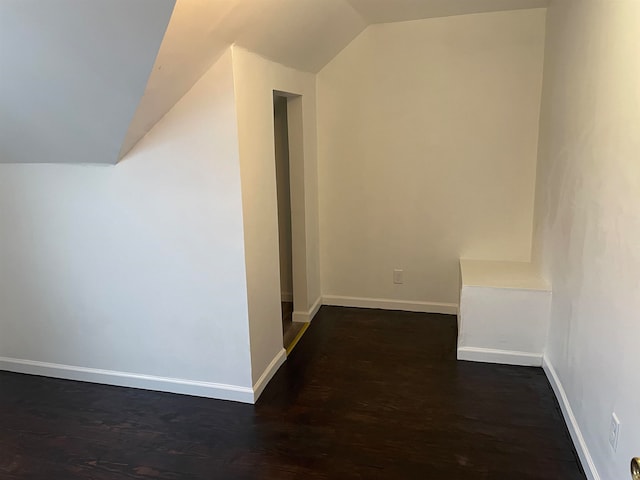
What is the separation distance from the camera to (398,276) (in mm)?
3926

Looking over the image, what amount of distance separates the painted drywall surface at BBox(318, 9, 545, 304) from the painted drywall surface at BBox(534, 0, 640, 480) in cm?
49

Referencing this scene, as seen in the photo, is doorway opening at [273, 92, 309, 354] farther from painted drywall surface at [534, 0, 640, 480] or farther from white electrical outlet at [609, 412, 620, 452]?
white electrical outlet at [609, 412, 620, 452]

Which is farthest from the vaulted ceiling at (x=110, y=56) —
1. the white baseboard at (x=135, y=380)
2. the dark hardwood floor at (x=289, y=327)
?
the dark hardwood floor at (x=289, y=327)

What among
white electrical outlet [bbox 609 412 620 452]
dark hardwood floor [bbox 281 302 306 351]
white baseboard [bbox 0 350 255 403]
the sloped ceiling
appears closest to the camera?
white electrical outlet [bbox 609 412 620 452]

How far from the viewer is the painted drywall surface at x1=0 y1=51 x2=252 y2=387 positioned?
95.2 inches

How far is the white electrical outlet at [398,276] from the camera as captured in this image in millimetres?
3914

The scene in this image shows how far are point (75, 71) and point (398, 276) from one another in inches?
110

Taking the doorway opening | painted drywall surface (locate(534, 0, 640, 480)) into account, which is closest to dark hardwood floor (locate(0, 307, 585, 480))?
painted drywall surface (locate(534, 0, 640, 480))

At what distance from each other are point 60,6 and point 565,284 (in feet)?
8.52

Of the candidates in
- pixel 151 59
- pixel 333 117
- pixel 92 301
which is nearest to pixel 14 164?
pixel 92 301

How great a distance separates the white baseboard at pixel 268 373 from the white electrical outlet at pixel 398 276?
1.24 m

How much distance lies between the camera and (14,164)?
8.89ft

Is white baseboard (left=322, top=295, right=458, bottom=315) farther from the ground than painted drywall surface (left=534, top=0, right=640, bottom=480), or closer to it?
closer to it

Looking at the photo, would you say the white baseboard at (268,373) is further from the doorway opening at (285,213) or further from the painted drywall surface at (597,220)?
the painted drywall surface at (597,220)
